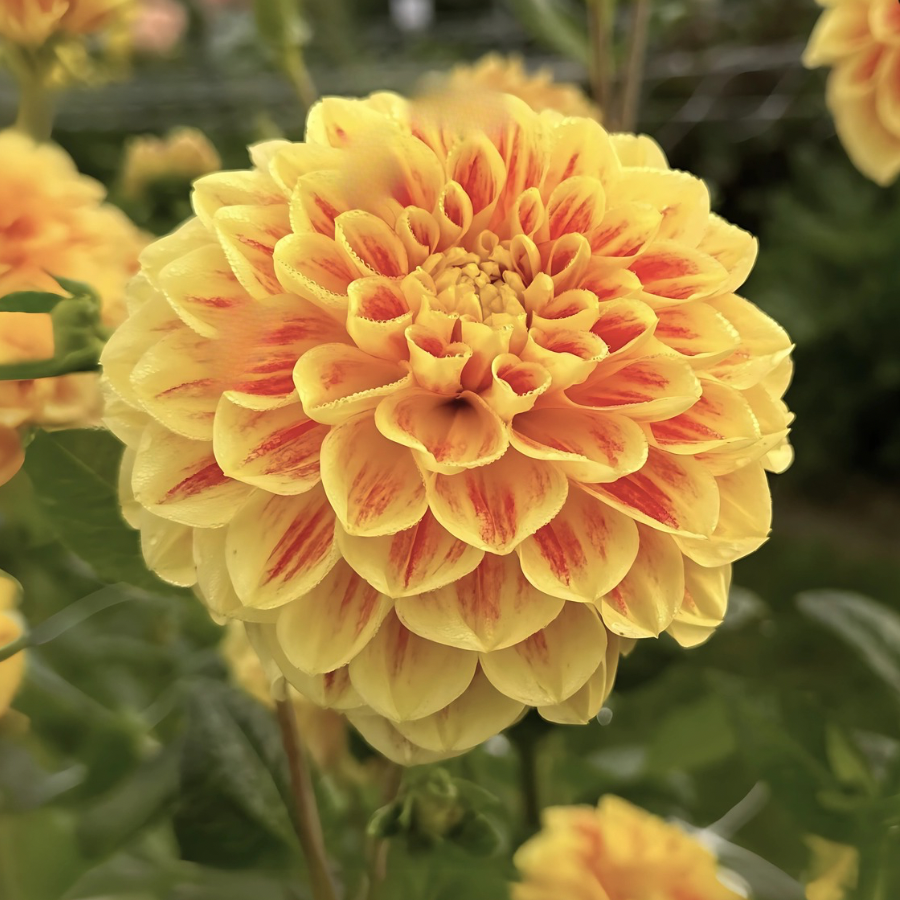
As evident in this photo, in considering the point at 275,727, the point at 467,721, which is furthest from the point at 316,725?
the point at 467,721

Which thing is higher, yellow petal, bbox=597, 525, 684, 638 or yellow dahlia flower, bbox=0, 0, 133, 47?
yellow dahlia flower, bbox=0, 0, 133, 47

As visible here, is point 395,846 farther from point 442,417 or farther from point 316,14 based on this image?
point 316,14

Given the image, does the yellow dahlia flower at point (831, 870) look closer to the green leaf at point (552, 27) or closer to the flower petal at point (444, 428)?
the flower petal at point (444, 428)

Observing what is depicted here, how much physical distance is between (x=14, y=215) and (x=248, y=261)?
0.12 m

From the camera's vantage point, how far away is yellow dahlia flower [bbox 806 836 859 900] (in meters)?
0.25

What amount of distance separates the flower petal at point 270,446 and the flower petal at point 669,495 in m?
0.06

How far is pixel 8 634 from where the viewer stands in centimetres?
23

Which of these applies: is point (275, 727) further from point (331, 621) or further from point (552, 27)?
point (552, 27)

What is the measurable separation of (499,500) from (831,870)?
159 mm

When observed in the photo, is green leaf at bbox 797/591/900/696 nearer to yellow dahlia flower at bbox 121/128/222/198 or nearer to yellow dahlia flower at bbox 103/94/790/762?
yellow dahlia flower at bbox 103/94/790/762

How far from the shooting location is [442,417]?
21cm

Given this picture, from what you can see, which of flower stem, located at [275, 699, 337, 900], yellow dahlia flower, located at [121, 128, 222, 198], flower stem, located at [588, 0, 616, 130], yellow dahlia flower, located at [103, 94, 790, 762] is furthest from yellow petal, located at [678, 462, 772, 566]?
yellow dahlia flower, located at [121, 128, 222, 198]

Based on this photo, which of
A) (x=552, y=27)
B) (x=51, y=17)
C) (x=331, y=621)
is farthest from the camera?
(x=552, y=27)

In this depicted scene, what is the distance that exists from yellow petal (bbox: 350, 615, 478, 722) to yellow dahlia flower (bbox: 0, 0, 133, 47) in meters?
0.24
